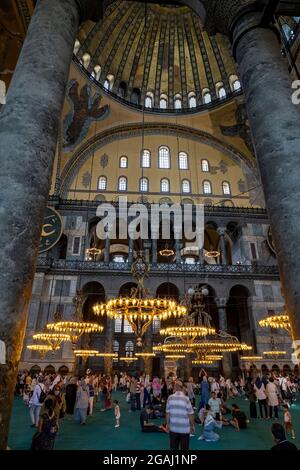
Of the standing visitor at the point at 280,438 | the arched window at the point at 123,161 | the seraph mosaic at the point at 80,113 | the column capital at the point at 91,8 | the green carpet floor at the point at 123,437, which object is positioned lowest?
the green carpet floor at the point at 123,437

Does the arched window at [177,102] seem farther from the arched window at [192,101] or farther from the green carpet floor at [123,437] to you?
the green carpet floor at [123,437]

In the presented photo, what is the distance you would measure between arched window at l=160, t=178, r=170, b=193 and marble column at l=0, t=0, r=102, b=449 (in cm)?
1783

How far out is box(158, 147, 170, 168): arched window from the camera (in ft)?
74.0

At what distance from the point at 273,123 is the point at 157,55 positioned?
22.2 meters

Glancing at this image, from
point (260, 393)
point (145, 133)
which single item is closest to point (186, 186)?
point (145, 133)

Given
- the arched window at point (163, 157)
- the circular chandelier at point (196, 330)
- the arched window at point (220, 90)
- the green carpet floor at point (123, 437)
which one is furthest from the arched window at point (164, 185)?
the green carpet floor at point (123, 437)

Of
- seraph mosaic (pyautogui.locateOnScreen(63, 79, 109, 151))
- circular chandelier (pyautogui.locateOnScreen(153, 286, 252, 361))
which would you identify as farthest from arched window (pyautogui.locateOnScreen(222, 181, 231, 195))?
circular chandelier (pyautogui.locateOnScreen(153, 286, 252, 361))

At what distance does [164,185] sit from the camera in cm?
2194

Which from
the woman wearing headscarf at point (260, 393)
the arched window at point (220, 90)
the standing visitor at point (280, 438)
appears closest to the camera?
the standing visitor at point (280, 438)

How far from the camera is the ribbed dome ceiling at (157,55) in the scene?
66.5 feet

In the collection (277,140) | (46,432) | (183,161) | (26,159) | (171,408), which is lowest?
(46,432)

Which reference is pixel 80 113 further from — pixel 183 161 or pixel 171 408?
pixel 171 408

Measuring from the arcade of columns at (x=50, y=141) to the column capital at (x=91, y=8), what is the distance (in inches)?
1.1
